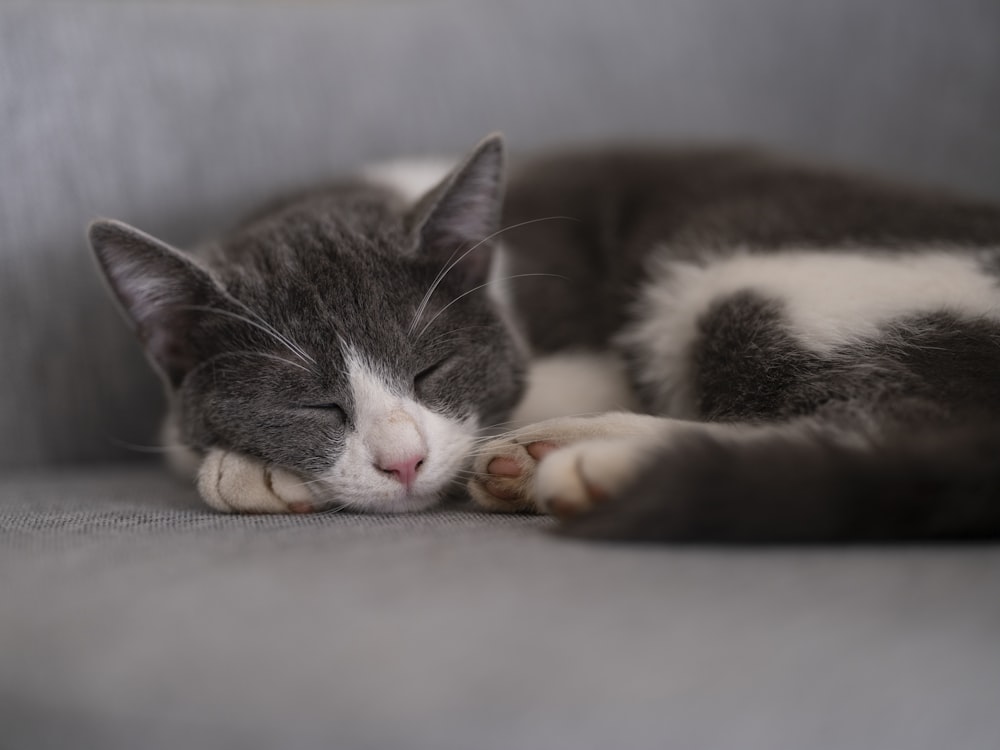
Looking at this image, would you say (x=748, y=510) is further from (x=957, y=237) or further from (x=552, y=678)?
(x=957, y=237)

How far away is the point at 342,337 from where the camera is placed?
1201mm

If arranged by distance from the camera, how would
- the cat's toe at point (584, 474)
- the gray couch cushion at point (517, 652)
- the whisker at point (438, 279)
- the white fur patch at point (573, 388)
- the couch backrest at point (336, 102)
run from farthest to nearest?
the couch backrest at point (336, 102) < the white fur patch at point (573, 388) < the whisker at point (438, 279) < the cat's toe at point (584, 474) < the gray couch cushion at point (517, 652)

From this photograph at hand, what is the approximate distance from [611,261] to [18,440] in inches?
51.5

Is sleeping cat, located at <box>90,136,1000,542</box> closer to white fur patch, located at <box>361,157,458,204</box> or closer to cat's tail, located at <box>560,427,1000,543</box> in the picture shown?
cat's tail, located at <box>560,427,1000,543</box>

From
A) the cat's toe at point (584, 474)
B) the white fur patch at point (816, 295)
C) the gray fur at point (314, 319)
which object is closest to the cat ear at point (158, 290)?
the gray fur at point (314, 319)

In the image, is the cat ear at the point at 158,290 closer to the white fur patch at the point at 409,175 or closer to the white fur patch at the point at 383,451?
the white fur patch at the point at 383,451

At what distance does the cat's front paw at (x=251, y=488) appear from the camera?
1.19 metres

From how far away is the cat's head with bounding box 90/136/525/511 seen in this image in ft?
3.87

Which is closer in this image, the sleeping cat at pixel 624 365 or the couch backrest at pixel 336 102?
the sleeping cat at pixel 624 365

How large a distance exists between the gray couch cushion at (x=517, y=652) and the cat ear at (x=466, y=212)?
0.64 meters

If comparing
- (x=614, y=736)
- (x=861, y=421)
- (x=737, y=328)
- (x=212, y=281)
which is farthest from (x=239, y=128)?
(x=614, y=736)

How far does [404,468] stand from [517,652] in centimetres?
51

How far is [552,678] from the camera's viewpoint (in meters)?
0.65

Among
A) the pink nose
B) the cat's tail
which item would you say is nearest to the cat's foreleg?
the pink nose
